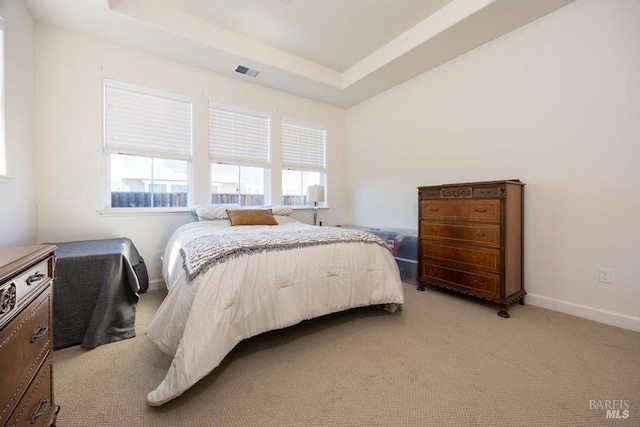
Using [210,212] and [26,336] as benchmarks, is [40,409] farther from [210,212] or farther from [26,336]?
[210,212]

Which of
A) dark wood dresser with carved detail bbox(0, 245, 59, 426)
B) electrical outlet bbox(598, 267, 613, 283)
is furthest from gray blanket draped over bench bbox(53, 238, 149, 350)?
electrical outlet bbox(598, 267, 613, 283)

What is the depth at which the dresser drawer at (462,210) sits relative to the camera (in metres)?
2.36

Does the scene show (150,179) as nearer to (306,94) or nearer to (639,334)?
(306,94)

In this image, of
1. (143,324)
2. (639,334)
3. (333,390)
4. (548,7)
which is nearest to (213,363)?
(333,390)

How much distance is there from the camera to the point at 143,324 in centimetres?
218

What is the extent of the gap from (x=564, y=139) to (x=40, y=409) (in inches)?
148

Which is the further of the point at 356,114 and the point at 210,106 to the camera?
the point at 356,114

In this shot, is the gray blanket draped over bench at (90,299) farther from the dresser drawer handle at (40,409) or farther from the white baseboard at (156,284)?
the white baseboard at (156,284)

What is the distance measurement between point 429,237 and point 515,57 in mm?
2034

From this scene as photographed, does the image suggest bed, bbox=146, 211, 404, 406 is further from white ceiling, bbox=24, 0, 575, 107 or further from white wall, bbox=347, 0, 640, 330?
white ceiling, bbox=24, 0, 575, 107

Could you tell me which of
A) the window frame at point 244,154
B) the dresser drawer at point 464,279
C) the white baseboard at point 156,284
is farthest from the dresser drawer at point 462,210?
the white baseboard at point 156,284

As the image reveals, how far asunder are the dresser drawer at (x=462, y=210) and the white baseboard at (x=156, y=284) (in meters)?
3.20

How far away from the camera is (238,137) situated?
3.73 m

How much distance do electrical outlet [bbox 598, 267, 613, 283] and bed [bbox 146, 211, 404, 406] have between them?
5.53 feet
